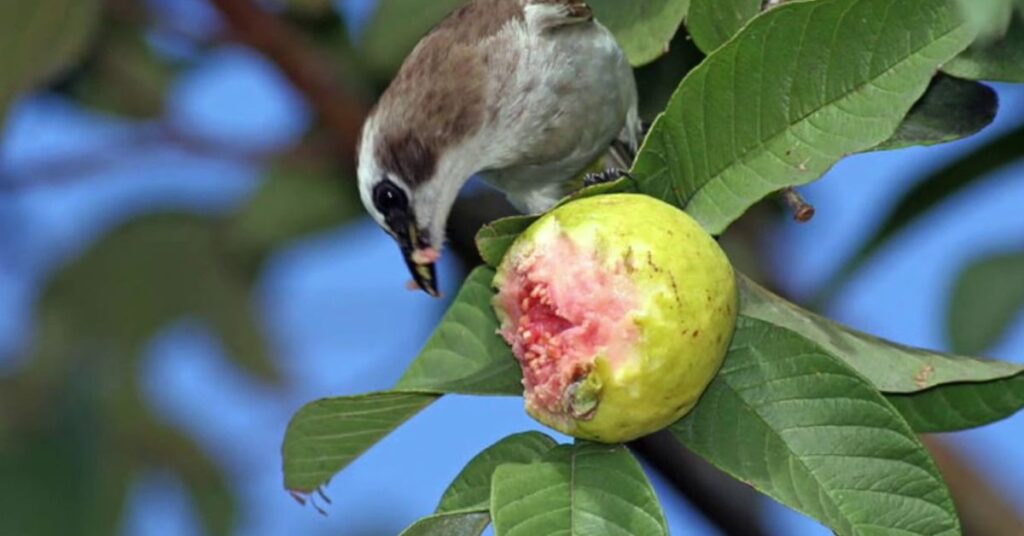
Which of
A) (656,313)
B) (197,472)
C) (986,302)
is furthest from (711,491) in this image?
(197,472)

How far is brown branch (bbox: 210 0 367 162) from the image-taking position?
9.87 ft

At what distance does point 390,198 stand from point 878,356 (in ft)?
4.02

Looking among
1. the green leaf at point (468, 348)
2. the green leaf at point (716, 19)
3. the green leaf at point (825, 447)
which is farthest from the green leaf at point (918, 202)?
the green leaf at point (825, 447)

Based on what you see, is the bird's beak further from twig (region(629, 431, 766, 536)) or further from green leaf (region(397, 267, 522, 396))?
green leaf (region(397, 267, 522, 396))

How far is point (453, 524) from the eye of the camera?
1.67m

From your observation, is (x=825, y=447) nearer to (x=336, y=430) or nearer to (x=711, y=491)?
(x=336, y=430)

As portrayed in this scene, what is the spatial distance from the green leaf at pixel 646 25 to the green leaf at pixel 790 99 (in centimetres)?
28

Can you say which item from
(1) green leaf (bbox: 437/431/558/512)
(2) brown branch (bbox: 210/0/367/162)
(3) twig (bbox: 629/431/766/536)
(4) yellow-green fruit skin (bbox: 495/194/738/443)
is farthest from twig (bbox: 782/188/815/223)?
(2) brown branch (bbox: 210/0/367/162)

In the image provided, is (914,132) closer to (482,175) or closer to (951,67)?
(951,67)

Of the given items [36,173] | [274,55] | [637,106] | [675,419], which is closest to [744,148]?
[675,419]

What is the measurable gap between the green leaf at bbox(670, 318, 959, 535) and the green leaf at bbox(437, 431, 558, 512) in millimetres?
145

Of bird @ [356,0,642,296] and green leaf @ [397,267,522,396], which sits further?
bird @ [356,0,642,296]

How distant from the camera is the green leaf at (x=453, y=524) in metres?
1.59

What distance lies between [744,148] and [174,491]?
2189 mm
